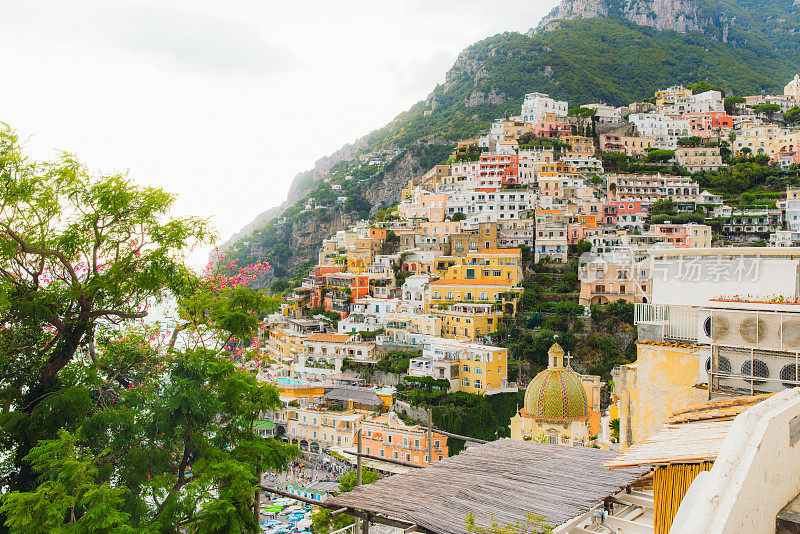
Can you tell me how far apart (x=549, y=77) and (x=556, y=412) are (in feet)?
285

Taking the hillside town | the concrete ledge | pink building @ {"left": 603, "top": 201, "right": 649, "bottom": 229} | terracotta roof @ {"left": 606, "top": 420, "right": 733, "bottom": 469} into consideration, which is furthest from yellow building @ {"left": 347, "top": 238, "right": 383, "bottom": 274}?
the concrete ledge

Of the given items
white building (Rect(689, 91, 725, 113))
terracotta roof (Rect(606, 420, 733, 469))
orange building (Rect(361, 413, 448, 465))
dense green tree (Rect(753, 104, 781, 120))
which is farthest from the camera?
white building (Rect(689, 91, 725, 113))

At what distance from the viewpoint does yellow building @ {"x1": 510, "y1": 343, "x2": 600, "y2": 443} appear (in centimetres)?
2470

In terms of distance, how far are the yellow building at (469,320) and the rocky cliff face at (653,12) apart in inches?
4168

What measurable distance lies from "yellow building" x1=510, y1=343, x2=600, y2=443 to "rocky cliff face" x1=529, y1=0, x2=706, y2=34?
393 ft

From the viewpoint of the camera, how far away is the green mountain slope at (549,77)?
288 feet

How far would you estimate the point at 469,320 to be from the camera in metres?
40.8

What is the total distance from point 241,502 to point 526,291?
37153 mm

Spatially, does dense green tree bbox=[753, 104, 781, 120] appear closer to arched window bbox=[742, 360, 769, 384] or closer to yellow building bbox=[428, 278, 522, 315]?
yellow building bbox=[428, 278, 522, 315]

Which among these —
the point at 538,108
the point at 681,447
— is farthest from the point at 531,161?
the point at 681,447

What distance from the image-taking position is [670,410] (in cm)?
852

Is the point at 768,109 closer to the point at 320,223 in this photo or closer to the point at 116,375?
the point at 320,223

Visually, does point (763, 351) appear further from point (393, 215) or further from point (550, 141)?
point (550, 141)

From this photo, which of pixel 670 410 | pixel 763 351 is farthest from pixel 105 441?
pixel 763 351
